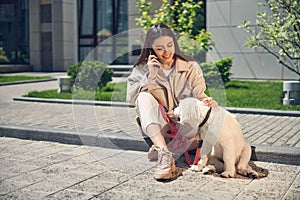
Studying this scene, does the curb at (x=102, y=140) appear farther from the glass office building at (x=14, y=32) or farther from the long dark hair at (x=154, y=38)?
the glass office building at (x=14, y=32)

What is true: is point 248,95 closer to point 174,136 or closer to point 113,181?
point 174,136

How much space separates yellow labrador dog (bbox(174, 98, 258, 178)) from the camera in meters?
4.88

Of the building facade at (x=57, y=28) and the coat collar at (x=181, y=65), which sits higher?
the building facade at (x=57, y=28)

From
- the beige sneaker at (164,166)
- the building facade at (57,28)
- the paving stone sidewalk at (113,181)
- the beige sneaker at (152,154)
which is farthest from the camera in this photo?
the building facade at (57,28)

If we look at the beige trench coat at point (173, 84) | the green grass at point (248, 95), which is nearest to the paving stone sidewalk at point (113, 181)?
the beige trench coat at point (173, 84)

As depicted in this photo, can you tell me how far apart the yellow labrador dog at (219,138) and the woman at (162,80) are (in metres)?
0.18

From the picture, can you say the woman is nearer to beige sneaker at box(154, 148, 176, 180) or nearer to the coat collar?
the coat collar

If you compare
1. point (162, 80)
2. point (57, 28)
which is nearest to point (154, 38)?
point (162, 80)

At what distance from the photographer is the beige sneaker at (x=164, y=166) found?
15.5 ft

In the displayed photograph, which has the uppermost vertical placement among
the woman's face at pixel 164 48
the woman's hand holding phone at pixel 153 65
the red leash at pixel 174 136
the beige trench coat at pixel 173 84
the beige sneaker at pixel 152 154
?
the woman's face at pixel 164 48

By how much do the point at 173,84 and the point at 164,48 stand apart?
41 cm

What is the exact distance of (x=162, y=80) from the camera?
5.27 meters

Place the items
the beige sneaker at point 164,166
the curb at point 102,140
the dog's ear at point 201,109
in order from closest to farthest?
the beige sneaker at point 164,166 < the dog's ear at point 201,109 < the curb at point 102,140

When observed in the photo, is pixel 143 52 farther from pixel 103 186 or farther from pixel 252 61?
pixel 252 61
